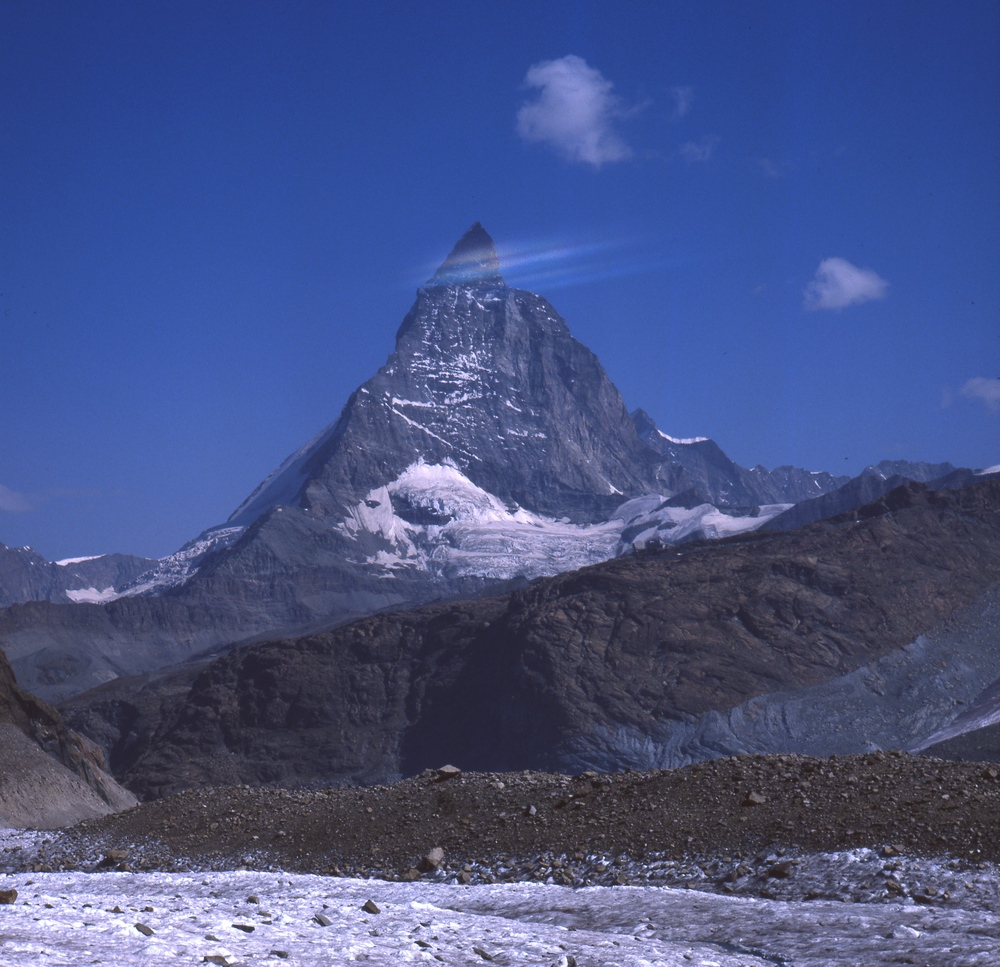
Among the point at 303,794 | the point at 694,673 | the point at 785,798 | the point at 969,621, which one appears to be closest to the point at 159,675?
the point at 694,673

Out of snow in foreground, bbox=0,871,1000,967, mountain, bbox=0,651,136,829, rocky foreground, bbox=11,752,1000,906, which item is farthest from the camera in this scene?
mountain, bbox=0,651,136,829

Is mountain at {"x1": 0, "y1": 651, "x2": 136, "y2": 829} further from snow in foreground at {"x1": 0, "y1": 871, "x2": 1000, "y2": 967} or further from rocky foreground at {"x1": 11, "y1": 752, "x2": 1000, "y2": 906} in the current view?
snow in foreground at {"x1": 0, "y1": 871, "x2": 1000, "y2": 967}

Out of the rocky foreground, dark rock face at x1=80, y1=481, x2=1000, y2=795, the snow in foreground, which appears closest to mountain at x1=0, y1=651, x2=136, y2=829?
the rocky foreground

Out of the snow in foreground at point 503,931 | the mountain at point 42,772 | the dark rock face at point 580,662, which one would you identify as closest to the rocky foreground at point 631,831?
the snow in foreground at point 503,931

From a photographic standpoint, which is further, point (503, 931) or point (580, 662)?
point (580, 662)

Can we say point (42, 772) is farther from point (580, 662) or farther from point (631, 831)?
point (580, 662)

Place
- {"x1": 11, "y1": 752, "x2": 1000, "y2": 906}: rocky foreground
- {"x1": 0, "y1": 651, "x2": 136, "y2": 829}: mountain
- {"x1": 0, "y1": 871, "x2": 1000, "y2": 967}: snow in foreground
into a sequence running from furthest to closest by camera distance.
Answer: {"x1": 0, "y1": 651, "x2": 136, "y2": 829}: mountain < {"x1": 11, "y1": 752, "x2": 1000, "y2": 906}: rocky foreground < {"x1": 0, "y1": 871, "x2": 1000, "y2": 967}: snow in foreground

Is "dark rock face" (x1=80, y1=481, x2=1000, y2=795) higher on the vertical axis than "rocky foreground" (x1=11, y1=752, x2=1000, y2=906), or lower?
higher

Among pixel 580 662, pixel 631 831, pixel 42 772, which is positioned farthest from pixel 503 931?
pixel 580 662
